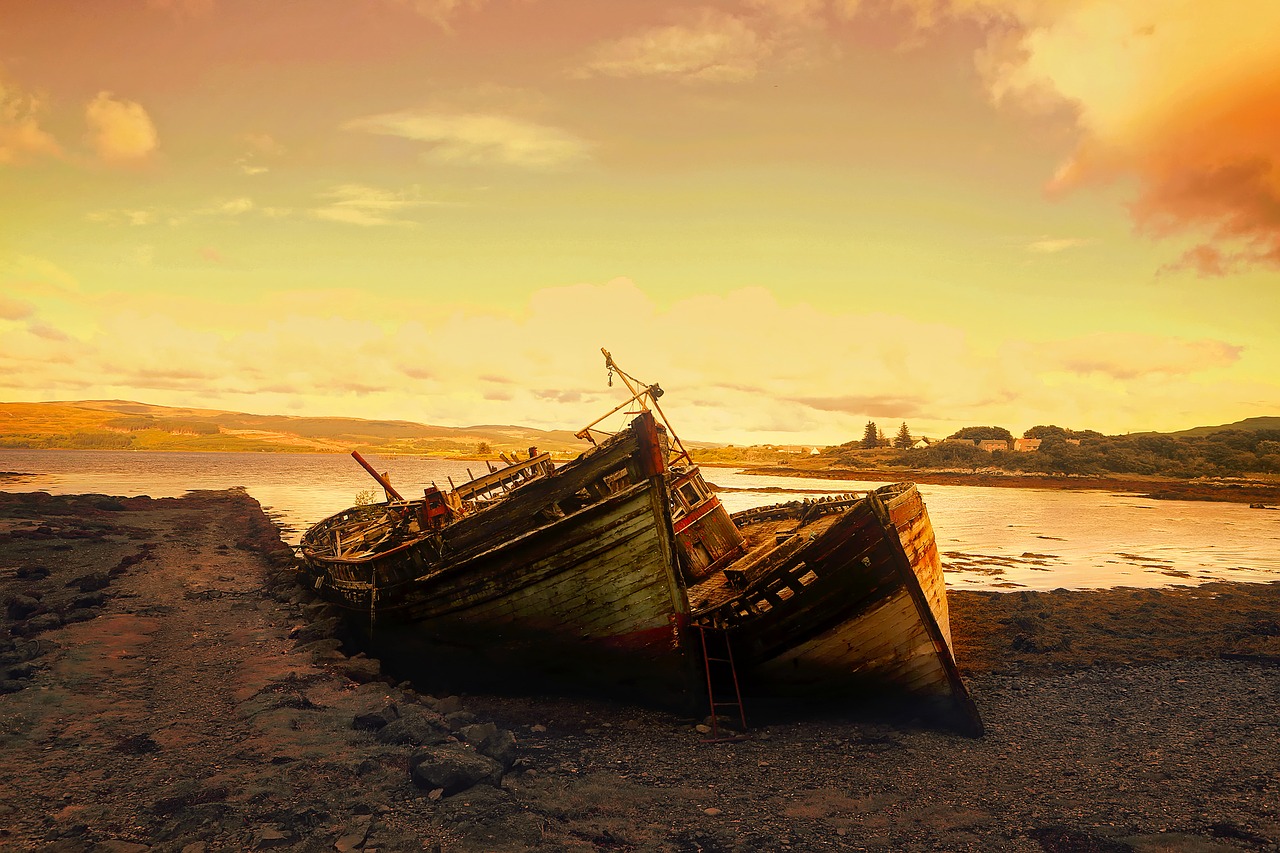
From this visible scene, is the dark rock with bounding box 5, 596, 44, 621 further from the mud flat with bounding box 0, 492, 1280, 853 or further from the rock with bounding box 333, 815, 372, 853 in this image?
the rock with bounding box 333, 815, 372, 853

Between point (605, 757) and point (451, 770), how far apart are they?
2.56 meters

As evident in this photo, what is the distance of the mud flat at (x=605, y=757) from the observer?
831 centimetres

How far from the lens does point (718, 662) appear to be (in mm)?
12664

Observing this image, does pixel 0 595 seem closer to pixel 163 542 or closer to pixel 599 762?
pixel 163 542

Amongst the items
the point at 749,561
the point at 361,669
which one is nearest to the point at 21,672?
the point at 361,669

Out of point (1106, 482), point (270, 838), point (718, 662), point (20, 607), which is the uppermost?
point (1106, 482)

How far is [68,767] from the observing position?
9812mm

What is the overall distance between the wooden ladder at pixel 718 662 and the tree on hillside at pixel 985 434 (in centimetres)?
13461

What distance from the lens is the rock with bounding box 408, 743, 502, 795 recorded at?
9188mm

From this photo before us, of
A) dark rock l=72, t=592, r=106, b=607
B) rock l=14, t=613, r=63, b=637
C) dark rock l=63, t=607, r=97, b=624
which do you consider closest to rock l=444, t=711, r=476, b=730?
rock l=14, t=613, r=63, b=637

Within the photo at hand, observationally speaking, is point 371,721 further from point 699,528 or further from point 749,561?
point 749,561

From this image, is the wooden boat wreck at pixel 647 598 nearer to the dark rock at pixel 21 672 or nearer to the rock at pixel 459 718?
the rock at pixel 459 718

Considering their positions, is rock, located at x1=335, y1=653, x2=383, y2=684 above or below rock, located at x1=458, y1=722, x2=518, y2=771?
below

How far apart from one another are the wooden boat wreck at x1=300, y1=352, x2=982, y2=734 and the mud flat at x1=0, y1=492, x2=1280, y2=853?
818 millimetres
